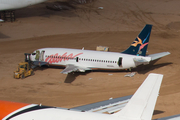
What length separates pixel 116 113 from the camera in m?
15.7

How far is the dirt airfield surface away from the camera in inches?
1211

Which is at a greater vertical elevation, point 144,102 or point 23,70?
point 144,102

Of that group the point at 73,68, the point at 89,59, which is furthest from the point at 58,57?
the point at 89,59

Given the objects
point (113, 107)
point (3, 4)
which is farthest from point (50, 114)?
point (3, 4)

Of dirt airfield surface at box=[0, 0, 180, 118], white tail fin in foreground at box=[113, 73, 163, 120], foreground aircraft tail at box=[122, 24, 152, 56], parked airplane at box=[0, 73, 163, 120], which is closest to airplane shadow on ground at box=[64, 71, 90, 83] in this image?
dirt airfield surface at box=[0, 0, 180, 118]

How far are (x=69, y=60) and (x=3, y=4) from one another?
31176 millimetres

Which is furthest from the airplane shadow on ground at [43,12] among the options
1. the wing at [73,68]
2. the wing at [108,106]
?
the wing at [108,106]

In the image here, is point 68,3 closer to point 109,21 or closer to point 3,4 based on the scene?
point 109,21

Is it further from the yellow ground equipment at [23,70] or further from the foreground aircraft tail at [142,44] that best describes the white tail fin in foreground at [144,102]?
the yellow ground equipment at [23,70]

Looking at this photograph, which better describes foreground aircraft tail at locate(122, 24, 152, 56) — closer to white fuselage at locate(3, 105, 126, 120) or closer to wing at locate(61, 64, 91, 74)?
wing at locate(61, 64, 91, 74)

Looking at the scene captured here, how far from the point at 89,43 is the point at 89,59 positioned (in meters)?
16.7

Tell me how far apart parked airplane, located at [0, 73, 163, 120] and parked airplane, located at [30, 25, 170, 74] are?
1856 centimetres

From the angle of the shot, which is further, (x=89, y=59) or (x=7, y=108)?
(x=89, y=59)

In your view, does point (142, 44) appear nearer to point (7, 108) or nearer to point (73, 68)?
point (73, 68)
